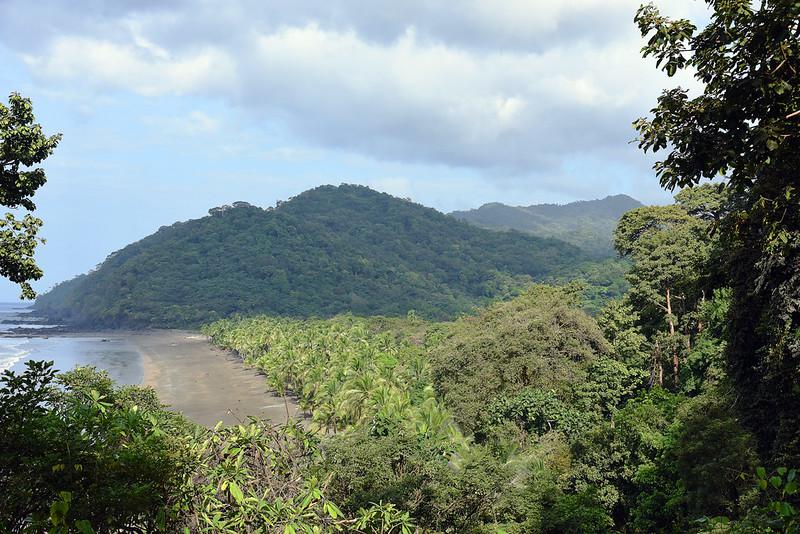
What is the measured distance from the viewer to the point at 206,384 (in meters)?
67.6

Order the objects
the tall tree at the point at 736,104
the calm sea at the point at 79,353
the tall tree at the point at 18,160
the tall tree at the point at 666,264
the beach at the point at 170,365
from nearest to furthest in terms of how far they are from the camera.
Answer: the tall tree at the point at 736,104 < the tall tree at the point at 18,160 < the tall tree at the point at 666,264 < the beach at the point at 170,365 < the calm sea at the point at 79,353

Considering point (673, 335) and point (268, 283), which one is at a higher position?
point (268, 283)

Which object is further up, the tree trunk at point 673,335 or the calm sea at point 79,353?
the tree trunk at point 673,335

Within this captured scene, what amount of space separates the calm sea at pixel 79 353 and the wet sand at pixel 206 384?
216 centimetres

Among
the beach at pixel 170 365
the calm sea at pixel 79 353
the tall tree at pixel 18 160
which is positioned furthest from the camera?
the calm sea at pixel 79 353

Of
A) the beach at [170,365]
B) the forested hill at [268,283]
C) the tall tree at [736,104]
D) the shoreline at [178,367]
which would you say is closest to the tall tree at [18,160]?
the tall tree at [736,104]

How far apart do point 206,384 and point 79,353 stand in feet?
134

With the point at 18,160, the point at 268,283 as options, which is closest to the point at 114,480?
the point at 18,160

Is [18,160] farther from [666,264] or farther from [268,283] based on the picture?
[268,283]

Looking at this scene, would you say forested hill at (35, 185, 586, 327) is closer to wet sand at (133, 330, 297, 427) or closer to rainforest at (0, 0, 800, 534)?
wet sand at (133, 330, 297, 427)

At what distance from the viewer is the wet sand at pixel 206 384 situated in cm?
5306

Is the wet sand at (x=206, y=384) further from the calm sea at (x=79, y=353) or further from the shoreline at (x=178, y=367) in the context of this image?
the calm sea at (x=79, y=353)

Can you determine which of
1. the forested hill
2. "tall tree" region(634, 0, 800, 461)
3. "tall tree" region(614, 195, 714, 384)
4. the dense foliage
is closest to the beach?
the forested hill

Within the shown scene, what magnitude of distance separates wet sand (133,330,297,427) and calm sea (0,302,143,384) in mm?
2164
